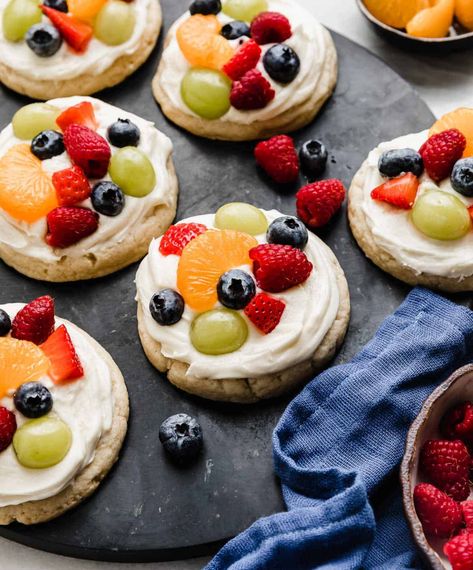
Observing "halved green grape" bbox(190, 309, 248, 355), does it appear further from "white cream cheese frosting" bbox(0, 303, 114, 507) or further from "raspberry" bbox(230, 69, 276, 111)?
"raspberry" bbox(230, 69, 276, 111)

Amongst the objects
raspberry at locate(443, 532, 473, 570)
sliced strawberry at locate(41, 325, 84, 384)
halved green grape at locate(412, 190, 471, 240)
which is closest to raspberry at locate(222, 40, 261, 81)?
halved green grape at locate(412, 190, 471, 240)

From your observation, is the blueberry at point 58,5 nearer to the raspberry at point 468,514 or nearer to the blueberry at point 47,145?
the blueberry at point 47,145

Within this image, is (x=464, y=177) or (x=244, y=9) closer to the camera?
(x=464, y=177)

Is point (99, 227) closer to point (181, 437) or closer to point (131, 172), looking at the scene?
point (131, 172)

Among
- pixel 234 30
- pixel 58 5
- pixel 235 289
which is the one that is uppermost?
pixel 234 30

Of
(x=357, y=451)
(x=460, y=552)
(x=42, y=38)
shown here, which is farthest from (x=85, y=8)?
(x=460, y=552)
